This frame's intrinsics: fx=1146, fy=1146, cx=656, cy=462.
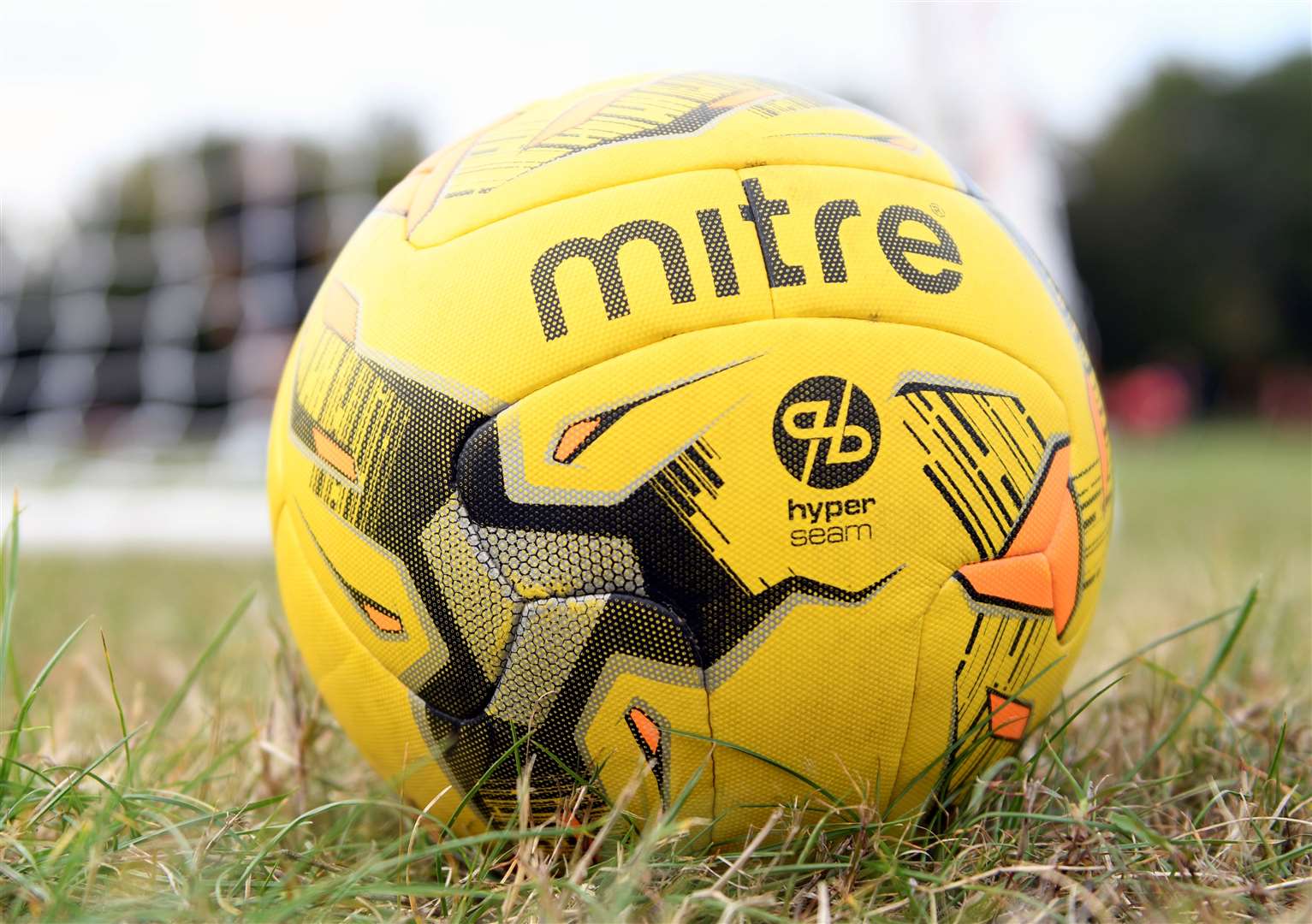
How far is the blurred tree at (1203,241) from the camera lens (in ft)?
88.3

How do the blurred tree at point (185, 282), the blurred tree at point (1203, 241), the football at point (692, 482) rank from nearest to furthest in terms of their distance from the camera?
the football at point (692, 482), the blurred tree at point (185, 282), the blurred tree at point (1203, 241)

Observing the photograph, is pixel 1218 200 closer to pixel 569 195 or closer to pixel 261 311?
pixel 261 311

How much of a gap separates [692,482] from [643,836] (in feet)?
1.25

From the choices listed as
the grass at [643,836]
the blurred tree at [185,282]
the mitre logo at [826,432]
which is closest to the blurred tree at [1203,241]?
the blurred tree at [185,282]

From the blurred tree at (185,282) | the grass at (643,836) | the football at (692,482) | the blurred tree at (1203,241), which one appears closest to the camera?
the grass at (643,836)

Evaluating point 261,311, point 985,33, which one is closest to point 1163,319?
point 261,311

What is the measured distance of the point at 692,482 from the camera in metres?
1.23

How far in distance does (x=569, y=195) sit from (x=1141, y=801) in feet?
3.53

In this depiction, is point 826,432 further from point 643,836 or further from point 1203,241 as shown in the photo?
point 1203,241

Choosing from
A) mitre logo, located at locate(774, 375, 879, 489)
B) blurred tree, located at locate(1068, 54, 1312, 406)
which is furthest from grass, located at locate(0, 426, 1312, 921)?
blurred tree, located at locate(1068, 54, 1312, 406)

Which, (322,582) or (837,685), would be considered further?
(322,582)

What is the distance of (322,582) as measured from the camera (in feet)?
4.72

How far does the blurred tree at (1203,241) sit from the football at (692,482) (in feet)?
90.5

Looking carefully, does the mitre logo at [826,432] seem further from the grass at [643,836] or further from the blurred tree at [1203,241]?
the blurred tree at [1203,241]
